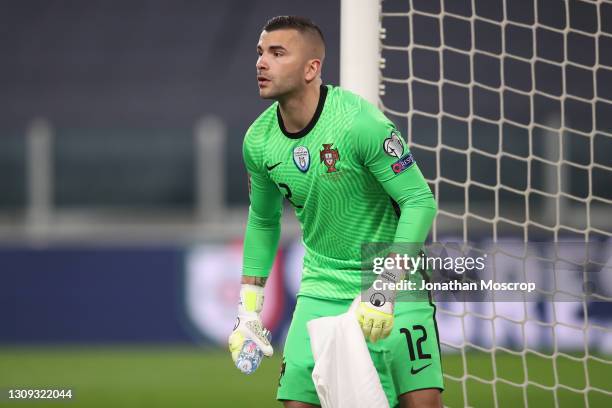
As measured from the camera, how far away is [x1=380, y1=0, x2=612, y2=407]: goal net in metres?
6.16

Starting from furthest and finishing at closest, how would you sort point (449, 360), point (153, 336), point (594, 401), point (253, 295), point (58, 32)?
point (58, 32) → point (153, 336) → point (449, 360) → point (594, 401) → point (253, 295)

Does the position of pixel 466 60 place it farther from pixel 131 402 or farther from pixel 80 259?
pixel 131 402

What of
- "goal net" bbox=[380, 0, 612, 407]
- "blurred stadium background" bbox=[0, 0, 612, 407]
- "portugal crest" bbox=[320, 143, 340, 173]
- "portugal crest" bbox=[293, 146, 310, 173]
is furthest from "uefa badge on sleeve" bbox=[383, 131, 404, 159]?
"blurred stadium background" bbox=[0, 0, 612, 407]

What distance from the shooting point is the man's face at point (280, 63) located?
352cm

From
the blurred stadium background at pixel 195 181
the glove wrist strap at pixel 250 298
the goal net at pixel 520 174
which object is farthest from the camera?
the blurred stadium background at pixel 195 181

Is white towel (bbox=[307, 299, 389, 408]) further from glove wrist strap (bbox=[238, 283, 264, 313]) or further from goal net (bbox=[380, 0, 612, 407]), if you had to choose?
goal net (bbox=[380, 0, 612, 407])

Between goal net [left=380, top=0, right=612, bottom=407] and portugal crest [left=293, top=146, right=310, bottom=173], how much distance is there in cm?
88

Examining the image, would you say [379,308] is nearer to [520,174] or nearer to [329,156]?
[329,156]

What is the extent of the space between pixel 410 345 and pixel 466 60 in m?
8.54

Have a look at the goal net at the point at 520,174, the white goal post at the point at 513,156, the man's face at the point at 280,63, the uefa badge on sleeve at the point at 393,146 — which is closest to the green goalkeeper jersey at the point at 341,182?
the uefa badge on sleeve at the point at 393,146

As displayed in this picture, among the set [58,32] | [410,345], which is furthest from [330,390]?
[58,32]

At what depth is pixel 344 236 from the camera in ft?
11.8

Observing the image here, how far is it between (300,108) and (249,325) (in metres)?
0.81

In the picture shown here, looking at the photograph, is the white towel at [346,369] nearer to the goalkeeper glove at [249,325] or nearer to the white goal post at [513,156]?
the goalkeeper glove at [249,325]
